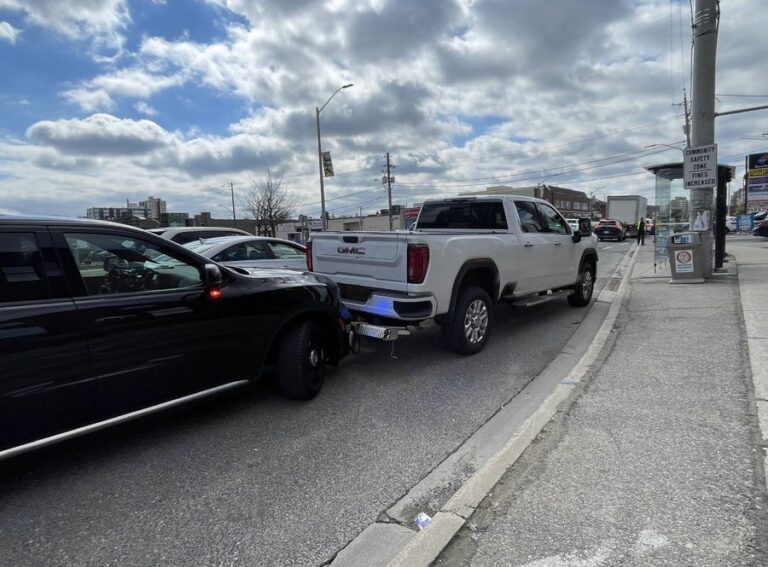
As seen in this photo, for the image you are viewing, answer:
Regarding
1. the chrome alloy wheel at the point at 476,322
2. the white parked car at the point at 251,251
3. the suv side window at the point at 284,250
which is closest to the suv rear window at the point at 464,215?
the chrome alloy wheel at the point at 476,322

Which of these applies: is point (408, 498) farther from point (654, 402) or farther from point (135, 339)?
point (654, 402)

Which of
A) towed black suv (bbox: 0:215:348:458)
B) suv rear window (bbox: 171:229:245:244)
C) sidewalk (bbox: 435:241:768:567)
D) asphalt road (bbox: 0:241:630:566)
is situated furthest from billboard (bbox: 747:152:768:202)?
towed black suv (bbox: 0:215:348:458)

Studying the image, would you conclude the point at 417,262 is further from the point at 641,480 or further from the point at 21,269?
the point at 21,269

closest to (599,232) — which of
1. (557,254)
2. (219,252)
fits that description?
(557,254)

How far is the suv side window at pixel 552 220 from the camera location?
25.0ft

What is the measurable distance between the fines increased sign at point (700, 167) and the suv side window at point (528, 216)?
576 centimetres

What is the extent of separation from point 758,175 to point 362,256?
3529cm

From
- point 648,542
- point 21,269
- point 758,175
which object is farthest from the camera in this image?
point 758,175

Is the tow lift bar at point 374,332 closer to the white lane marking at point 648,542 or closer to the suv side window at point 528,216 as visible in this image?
the suv side window at point 528,216

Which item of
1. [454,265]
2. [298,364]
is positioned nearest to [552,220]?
[454,265]

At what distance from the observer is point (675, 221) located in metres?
14.0

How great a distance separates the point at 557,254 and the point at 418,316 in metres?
3.52

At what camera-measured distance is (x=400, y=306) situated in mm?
5137

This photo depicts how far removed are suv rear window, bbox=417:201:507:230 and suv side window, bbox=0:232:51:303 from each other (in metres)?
5.38
